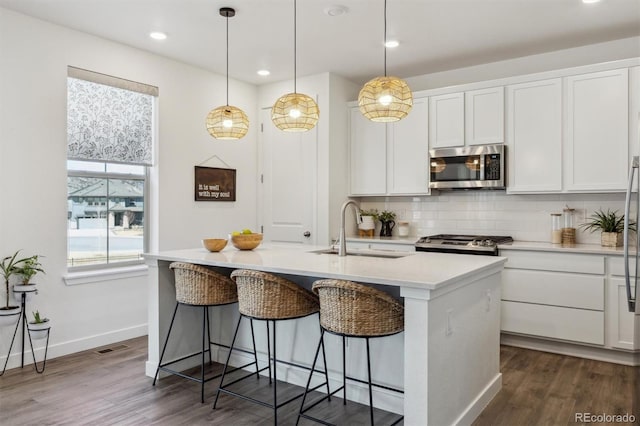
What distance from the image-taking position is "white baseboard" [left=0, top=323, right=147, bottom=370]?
11.7ft

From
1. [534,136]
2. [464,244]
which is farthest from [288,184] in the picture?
[534,136]

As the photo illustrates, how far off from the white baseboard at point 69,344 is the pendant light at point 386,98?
10.0ft

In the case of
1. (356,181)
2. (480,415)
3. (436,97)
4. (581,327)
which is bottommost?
(480,415)

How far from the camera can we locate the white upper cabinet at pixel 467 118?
4.47 meters

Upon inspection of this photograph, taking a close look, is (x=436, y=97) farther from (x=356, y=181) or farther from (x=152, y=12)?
(x=152, y=12)

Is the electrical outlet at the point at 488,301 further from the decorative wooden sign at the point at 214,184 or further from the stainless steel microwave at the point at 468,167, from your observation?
the decorative wooden sign at the point at 214,184

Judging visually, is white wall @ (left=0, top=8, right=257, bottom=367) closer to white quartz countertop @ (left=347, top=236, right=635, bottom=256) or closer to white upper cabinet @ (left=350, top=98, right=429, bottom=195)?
white upper cabinet @ (left=350, top=98, right=429, bottom=195)

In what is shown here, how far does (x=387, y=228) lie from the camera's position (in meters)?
5.46

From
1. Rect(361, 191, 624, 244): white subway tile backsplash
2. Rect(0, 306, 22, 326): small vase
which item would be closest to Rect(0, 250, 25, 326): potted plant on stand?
Rect(0, 306, 22, 326): small vase

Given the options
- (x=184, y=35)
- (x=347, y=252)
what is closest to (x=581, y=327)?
(x=347, y=252)

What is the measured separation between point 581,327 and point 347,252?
208 centimetres

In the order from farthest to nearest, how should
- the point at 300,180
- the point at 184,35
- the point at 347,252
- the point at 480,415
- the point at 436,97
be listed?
the point at 300,180, the point at 436,97, the point at 184,35, the point at 347,252, the point at 480,415

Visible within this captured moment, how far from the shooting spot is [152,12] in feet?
11.9

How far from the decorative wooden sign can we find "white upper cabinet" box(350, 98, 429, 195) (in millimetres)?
1399
